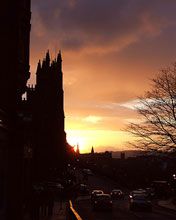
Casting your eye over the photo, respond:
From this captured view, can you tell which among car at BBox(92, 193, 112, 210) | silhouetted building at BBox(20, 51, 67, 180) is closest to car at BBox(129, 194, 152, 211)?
car at BBox(92, 193, 112, 210)

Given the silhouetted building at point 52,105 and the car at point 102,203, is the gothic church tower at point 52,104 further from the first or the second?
the car at point 102,203

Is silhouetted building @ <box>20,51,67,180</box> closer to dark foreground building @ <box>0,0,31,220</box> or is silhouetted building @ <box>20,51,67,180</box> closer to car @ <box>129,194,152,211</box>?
car @ <box>129,194,152,211</box>

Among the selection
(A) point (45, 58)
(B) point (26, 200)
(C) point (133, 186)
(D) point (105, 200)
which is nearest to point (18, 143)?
A: (B) point (26, 200)

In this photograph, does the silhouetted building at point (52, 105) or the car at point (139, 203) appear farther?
the silhouetted building at point (52, 105)

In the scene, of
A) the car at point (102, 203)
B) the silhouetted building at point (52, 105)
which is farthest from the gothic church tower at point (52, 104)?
the car at point (102, 203)

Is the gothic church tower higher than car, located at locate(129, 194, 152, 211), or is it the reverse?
the gothic church tower

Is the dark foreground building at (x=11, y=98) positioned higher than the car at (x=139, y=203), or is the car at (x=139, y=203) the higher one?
the dark foreground building at (x=11, y=98)

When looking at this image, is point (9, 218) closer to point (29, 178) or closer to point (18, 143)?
point (18, 143)

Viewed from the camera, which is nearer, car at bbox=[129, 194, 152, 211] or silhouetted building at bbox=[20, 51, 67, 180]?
car at bbox=[129, 194, 152, 211]

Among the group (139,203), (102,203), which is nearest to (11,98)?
(102,203)

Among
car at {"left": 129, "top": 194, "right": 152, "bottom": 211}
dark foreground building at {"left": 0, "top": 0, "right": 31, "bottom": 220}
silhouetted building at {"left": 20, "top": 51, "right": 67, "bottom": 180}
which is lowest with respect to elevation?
car at {"left": 129, "top": 194, "right": 152, "bottom": 211}

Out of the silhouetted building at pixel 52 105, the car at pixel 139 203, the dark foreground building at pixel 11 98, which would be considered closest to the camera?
the dark foreground building at pixel 11 98

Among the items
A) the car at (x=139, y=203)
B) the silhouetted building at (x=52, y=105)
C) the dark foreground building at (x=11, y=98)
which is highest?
the silhouetted building at (x=52, y=105)

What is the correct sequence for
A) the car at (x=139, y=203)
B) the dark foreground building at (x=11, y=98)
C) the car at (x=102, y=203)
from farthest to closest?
the car at (x=139, y=203) < the car at (x=102, y=203) < the dark foreground building at (x=11, y=98)
